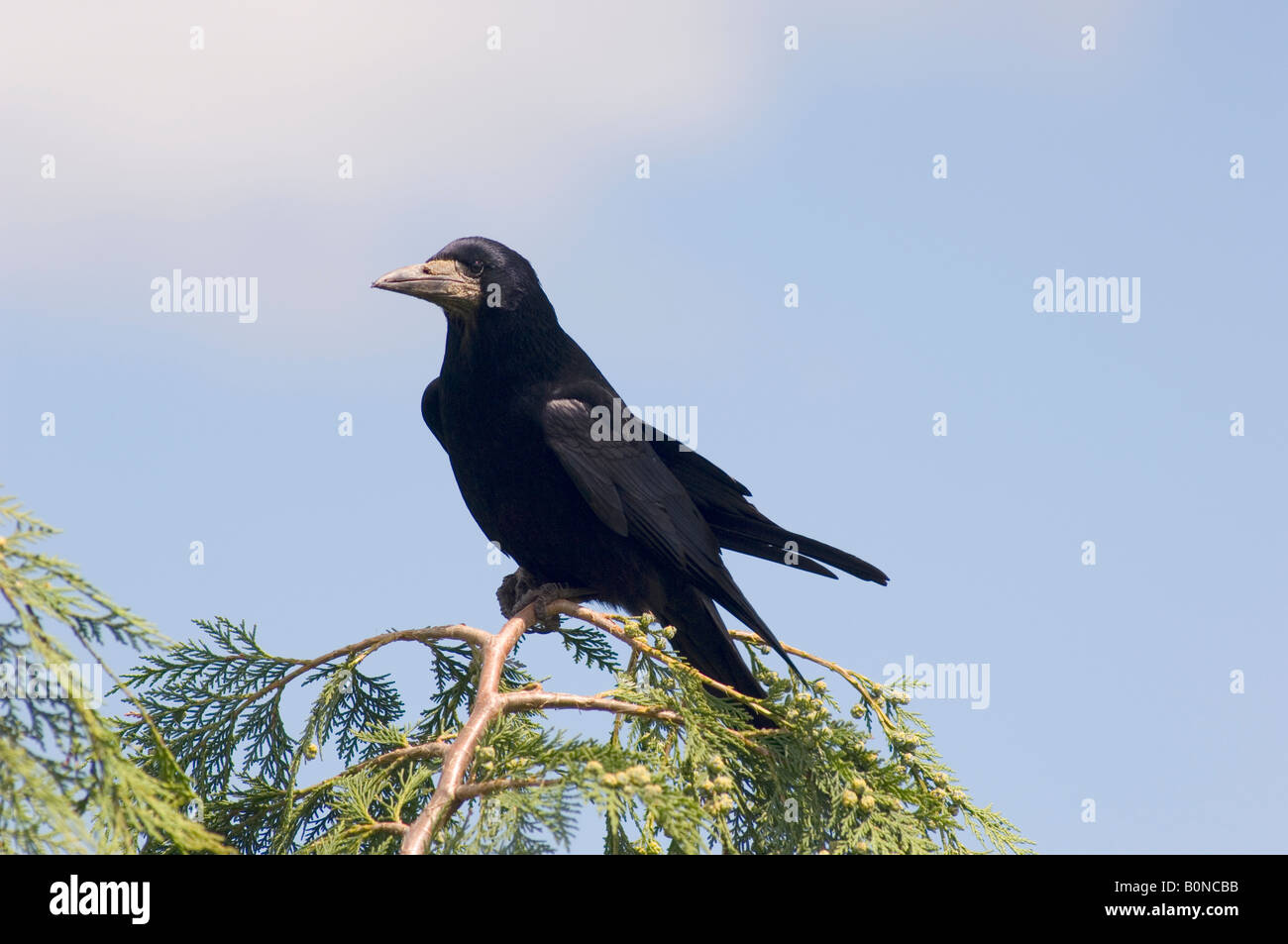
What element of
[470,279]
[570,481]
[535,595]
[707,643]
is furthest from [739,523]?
[470,279]

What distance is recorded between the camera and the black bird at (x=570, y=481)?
178 inches

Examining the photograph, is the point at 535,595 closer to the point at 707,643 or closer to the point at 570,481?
the point at 570,481

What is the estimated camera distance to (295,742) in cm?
405

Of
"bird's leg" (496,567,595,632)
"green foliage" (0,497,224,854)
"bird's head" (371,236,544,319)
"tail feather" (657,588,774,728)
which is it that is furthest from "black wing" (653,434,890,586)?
"green foliage" (0,497,224,854)

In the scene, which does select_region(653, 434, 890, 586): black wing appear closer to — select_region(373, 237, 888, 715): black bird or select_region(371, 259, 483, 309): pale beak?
select_region(373, 237, 888, 715): black bird

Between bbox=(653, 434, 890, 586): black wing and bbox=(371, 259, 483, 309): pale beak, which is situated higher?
bbox=(371, 259, 483, 309): pale beak

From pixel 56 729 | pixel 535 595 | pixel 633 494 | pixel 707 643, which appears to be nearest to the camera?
pixel 56 729

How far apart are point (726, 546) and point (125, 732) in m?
2.36

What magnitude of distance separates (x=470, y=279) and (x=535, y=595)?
1.40 meters

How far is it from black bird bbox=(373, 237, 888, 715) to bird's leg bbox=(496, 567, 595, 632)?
12 millimetres

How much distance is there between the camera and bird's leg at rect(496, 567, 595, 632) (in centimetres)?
462

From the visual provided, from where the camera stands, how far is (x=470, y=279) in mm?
5035

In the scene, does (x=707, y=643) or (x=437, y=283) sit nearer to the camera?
(x=707, y=643)
